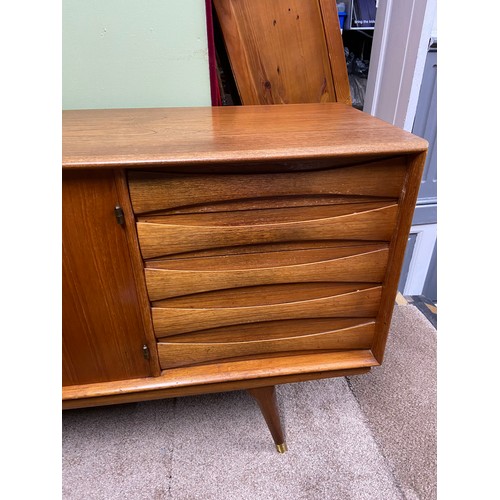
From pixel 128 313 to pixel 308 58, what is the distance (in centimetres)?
74

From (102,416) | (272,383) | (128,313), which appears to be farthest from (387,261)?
(102,416)

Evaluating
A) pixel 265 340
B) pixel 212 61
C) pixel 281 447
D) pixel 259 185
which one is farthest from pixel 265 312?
pixel 212 61

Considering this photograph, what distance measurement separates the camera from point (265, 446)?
86 cm

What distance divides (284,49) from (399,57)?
52cm

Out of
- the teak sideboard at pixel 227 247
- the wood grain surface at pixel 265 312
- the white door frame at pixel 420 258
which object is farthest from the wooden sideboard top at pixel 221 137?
the white door frame at pixel 420 258

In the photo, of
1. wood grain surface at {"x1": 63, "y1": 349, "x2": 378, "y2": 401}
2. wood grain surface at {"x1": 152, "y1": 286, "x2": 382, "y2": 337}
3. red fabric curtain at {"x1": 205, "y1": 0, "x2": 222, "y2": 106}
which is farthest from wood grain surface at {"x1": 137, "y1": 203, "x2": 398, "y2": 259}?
red fabric curtain at {"x1": 205, "y1": 0, "x2": 222, "y2": 106}

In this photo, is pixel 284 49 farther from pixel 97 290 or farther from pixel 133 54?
pixel 97 290

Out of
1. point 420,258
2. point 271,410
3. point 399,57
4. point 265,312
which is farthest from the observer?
point 420,258

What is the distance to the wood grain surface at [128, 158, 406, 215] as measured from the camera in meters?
0.52

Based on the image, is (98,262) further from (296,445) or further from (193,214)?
(296,445)

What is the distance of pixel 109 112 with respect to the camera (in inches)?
31.5

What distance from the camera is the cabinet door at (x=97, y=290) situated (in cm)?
52

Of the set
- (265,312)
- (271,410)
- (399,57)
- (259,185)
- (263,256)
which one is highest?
(399,57)

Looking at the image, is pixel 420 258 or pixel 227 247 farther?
pixel 420 258
